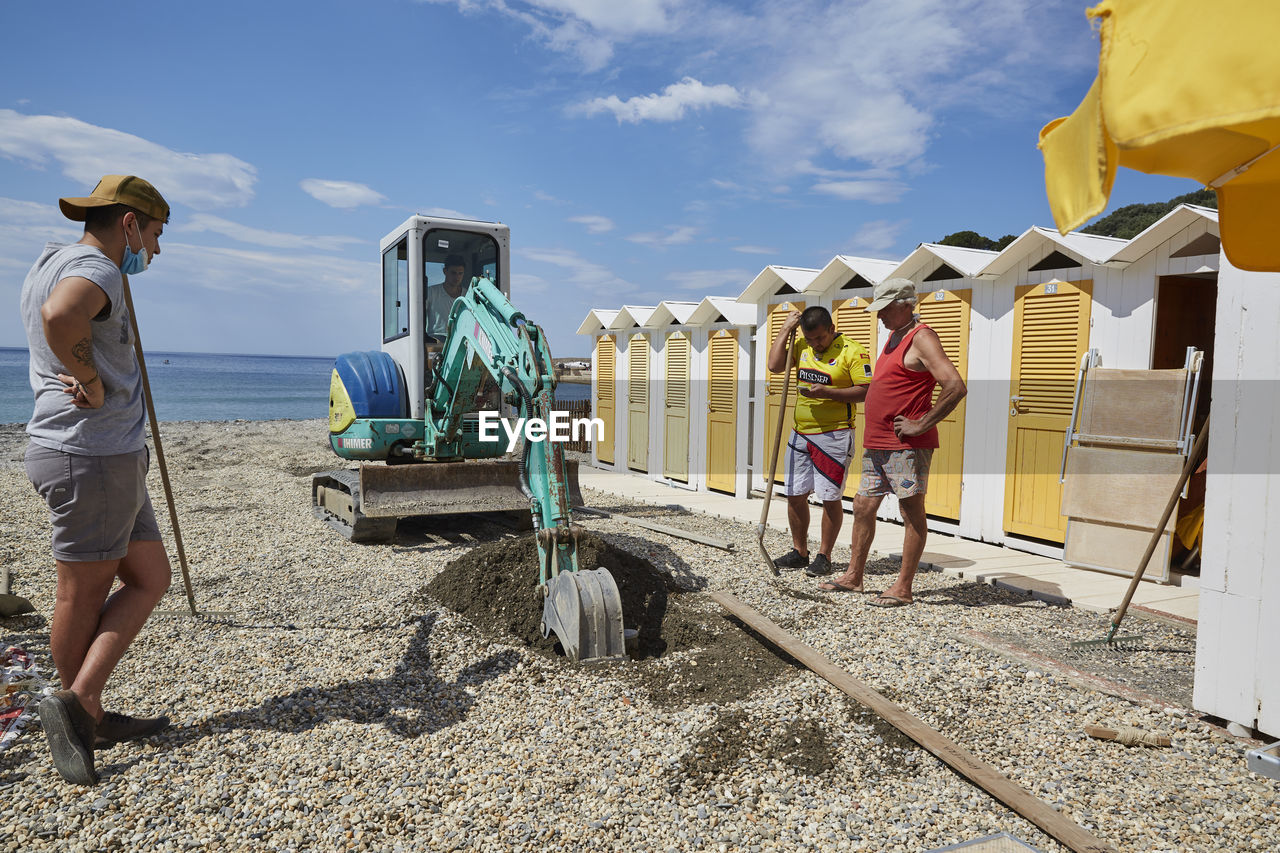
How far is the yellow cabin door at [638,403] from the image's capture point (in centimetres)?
1188

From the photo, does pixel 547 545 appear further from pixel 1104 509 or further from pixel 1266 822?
pixel 1104 509

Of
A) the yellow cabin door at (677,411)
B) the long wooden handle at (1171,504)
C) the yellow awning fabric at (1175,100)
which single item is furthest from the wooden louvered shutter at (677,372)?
the yellow awning fabric at (1175,100)

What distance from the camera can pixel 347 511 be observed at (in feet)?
23.7

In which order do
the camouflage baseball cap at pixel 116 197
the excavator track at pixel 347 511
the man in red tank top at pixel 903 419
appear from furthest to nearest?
the excavator track at pixel 347 511
the man in red tank top at pixel 903 419
the camouflage baseball cap at pixel 116 197

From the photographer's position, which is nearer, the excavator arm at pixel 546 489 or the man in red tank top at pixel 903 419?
the excavator arm at pixel 546 489

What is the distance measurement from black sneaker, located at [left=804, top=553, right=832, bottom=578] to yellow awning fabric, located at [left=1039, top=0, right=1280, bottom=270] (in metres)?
4.09

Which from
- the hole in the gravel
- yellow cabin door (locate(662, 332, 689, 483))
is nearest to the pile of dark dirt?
the hole in the gravel

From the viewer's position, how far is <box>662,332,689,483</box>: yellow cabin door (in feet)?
35.7

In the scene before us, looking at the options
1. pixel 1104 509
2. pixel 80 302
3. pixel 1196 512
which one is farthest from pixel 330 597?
pixel 1196 512

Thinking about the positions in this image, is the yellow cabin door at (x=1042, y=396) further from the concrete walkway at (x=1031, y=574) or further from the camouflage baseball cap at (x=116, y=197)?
the camouflage baseball cap at (x=116, y=197)

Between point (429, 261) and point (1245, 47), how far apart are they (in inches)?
255

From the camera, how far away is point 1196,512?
5.62 meters

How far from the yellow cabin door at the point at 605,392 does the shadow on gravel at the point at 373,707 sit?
9298 mm

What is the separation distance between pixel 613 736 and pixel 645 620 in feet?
4.62
